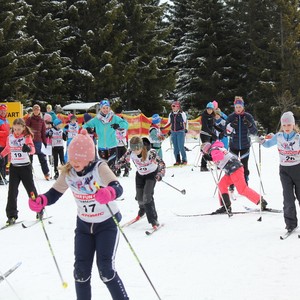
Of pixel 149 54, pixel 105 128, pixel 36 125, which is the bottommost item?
pixel 105 128

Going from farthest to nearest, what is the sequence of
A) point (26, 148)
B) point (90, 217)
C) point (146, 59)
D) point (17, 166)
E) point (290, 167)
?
point (146, 59) → point (17, 166) → point (26, 148) → point (290, 167) → point (90, 217)

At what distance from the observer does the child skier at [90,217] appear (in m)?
3.48

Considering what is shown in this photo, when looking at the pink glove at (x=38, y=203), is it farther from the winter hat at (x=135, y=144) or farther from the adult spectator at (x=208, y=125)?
the adult spectator at (x=208, y=125)

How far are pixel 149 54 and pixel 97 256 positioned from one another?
3065 cm

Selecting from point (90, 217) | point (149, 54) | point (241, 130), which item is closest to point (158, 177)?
point (241, 130)

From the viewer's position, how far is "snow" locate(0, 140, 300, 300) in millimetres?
4082

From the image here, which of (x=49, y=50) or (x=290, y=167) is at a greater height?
(x=49, y=50)

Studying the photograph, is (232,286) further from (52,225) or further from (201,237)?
→ (52,225)

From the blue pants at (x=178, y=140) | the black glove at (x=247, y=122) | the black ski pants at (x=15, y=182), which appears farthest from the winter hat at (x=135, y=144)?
the blue pants at (x=178, y=140)

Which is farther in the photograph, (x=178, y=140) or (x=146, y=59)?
(x=146, y=59)

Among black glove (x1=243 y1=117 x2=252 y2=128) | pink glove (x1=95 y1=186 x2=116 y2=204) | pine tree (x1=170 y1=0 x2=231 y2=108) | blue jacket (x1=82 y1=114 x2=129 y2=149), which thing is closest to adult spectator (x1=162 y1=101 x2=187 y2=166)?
blue jacket (x1=82 y1=114 x2=129 y2=149)

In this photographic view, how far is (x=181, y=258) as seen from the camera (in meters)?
5.02

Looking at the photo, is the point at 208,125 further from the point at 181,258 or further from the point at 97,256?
the point at 97,256

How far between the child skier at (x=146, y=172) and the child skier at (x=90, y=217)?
8.64 ft
